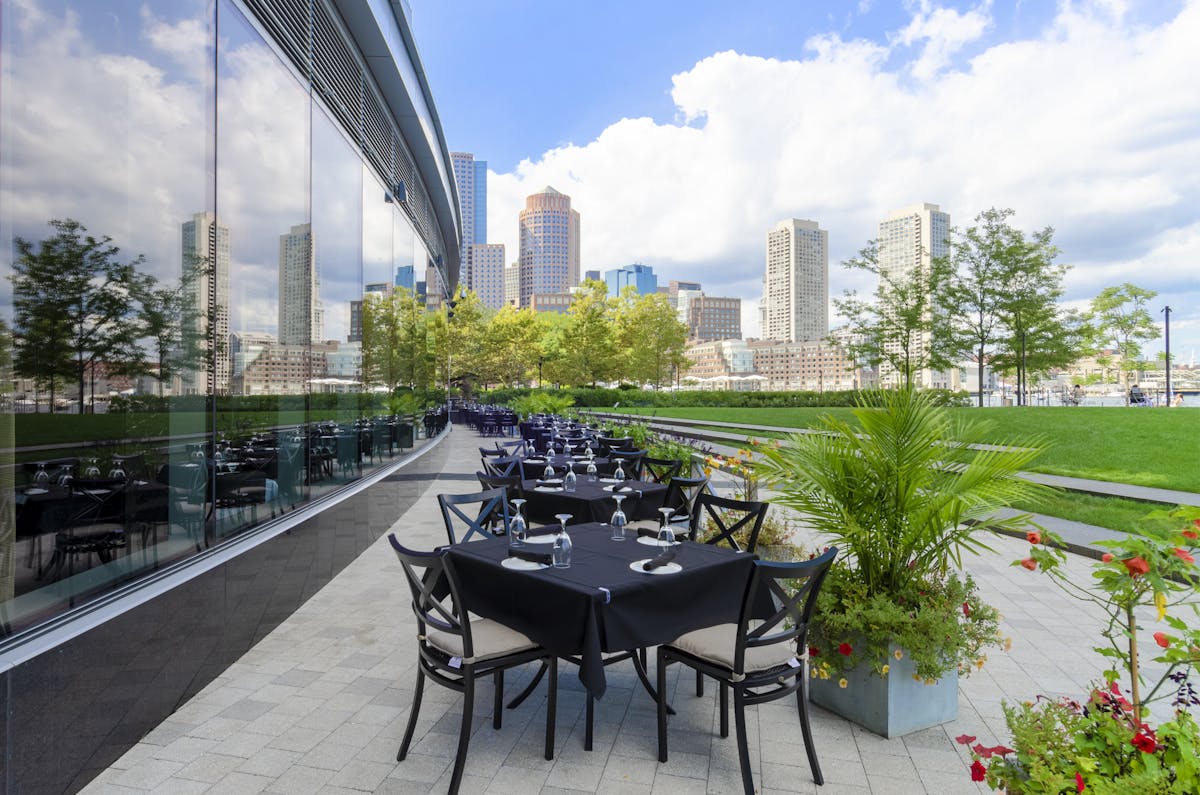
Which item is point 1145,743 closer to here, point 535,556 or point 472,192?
point 535,556

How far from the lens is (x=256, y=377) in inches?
212

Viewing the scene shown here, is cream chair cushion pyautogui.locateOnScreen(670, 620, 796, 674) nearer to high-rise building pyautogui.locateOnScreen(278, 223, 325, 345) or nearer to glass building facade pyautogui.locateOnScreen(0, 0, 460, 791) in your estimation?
glass building facade pyautogui.locateOnScreen(0, 0, 460, 791)

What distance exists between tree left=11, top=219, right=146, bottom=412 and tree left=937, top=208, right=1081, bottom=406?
27116 millimetres

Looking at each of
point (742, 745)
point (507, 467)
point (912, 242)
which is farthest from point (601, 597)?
point (912, 242)

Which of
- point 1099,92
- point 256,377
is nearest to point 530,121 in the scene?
point 1099,92

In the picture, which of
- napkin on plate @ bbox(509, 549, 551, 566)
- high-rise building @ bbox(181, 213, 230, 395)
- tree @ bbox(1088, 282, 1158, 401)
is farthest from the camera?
tree @ bbox(1088, 282, 1158, 401)

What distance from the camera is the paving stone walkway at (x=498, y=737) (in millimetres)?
2980

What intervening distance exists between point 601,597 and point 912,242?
163 ft

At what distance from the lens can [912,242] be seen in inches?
1804

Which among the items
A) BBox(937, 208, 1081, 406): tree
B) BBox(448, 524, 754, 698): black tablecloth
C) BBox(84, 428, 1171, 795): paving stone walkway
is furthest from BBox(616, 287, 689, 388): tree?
BBox(448, 524, 754, 698): black tablecloth

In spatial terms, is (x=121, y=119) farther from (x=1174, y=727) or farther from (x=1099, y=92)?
(x=1099, y=92)

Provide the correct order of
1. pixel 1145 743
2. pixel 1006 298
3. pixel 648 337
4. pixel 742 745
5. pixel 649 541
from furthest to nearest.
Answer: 1. pixel 648 337
2. pixel 1006 298
3. pixel 649 541
4. pixel 742 745
5. pixel 1145 743

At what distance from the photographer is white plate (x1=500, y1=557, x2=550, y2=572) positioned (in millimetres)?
3326

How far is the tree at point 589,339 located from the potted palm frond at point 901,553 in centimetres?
3738
